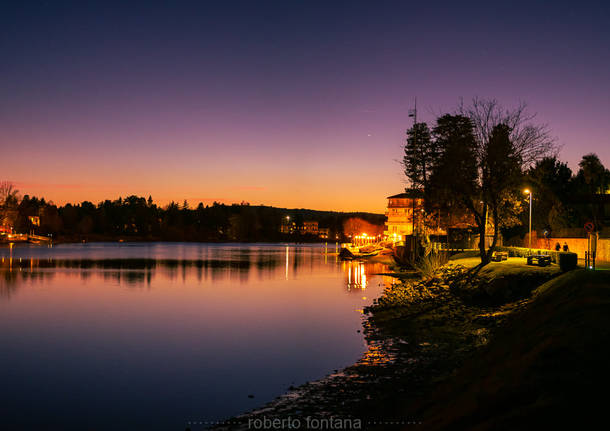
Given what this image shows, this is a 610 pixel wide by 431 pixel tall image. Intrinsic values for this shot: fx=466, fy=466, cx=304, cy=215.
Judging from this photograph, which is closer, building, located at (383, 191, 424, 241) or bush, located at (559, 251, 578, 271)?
bush, located at (559, 251, 578, 271)

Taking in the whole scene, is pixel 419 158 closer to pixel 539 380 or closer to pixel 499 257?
pixel 499 257

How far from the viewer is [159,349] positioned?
2383 cm

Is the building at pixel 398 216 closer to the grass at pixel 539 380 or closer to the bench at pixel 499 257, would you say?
the bench at pixel 499 257

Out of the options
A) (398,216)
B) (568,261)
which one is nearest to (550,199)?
(398,216)

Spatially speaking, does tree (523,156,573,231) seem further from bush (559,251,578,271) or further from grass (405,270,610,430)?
grass (405,270,610,430)

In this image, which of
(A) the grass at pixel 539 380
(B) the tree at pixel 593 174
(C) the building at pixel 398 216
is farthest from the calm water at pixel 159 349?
(C) the building at pixel 398 216

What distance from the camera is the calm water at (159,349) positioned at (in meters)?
15.4

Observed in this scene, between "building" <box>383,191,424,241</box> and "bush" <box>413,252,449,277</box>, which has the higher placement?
"building" <box>383,191,424,241</box>

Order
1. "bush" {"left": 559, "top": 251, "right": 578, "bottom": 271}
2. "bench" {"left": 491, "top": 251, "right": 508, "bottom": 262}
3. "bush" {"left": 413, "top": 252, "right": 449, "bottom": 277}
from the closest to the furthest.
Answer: "bush" {"left": 559, "top": 251, "right": 578, "bottom": 271} < "bench" {"left": 491, "top": 251, "right": 508, "bottom": 262} < "bush" {"left": 413, "top": 252, "right": 449, "bottom": 277}

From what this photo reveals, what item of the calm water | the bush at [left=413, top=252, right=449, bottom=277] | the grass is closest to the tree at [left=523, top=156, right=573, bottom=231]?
the bush at [left=413, top=252, right=449, bottom=277]

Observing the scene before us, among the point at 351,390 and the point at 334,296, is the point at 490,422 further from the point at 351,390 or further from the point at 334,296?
the point at 334,296

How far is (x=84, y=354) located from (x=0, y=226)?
189363mm

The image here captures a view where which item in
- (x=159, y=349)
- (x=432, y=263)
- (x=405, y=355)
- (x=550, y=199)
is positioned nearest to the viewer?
(x=405, y=355)

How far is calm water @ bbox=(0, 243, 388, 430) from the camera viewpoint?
50.6 ft
